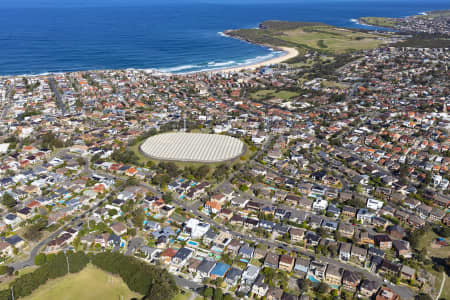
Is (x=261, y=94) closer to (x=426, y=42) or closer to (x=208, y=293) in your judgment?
(x=208, y=293)

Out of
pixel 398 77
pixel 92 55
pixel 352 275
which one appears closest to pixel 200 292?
pixel 352 275

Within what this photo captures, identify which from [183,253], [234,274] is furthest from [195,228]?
[234,274]

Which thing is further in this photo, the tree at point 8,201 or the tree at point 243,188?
the tree at point 243,188

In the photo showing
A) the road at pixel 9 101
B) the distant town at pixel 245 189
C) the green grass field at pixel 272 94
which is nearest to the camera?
the distant town at pixel 245 189

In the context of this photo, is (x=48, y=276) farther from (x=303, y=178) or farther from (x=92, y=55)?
(x=92, y=55)

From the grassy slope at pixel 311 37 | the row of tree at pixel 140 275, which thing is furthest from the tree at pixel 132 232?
the grassy slope at pixel 311 37

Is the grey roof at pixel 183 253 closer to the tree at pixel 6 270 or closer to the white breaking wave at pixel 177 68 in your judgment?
the tree at pixel 6 270
